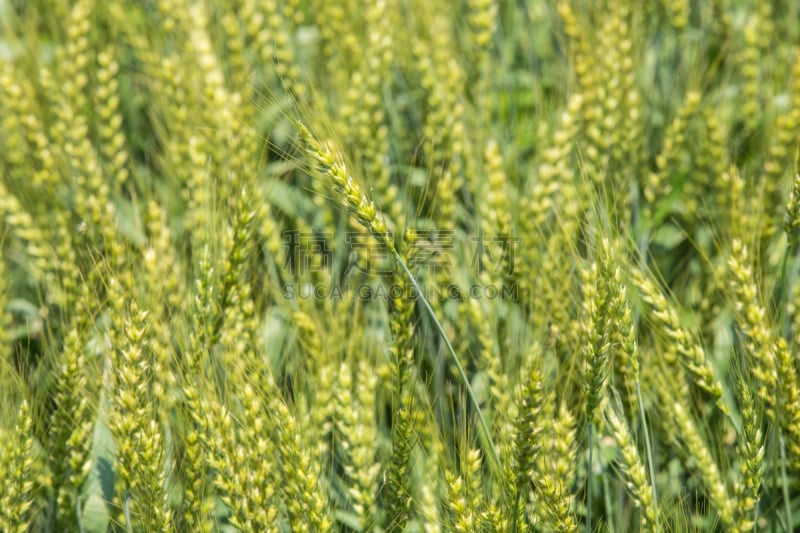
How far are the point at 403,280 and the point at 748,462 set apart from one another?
26.1 inches

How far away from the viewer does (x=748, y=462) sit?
4.55ft

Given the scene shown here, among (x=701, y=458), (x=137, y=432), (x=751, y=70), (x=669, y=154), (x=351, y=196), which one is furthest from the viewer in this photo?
(x=751, y=70)

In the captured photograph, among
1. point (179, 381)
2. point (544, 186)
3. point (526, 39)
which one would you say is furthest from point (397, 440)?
point (526, 39)

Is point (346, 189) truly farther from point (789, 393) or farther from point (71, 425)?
point (789, 393)

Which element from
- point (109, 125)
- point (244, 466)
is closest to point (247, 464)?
point (244, 466)

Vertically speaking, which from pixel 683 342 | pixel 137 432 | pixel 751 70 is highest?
pixel 751 70

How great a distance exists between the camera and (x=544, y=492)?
4.47 feet

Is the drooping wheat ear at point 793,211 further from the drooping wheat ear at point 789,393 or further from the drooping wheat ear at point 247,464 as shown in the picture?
the drooping wheat ear at point 247,464

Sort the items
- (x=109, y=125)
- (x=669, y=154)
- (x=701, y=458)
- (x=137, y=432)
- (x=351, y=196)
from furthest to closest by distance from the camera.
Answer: (x=109, y=125), (x=669, y=154), (x=701, y=458), (x=137, y=432), (x=351, y=196)

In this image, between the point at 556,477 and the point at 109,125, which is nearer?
the point at 556,477

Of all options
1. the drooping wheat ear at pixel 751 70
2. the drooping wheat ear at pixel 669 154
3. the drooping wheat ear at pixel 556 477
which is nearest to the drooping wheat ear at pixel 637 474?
the drooping wheat ear at pixel 556 477

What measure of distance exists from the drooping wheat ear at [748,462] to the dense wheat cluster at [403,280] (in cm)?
1

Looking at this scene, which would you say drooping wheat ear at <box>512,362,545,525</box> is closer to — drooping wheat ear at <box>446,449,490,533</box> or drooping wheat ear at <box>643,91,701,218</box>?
drooping wheat ear at <box>446,449,490,533</box>

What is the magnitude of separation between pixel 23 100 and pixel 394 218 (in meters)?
1.06
